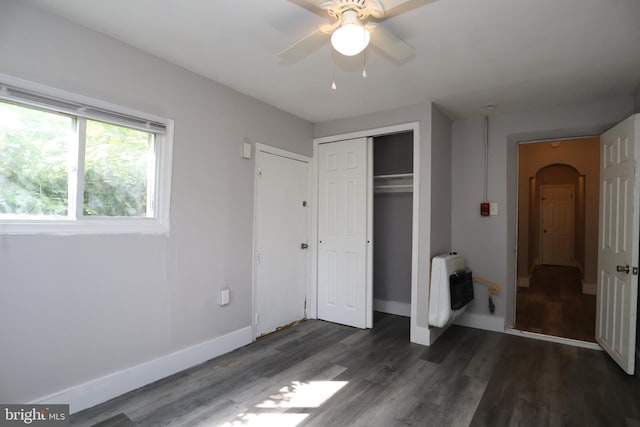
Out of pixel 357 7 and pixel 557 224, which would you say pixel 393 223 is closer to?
pixel 357 7

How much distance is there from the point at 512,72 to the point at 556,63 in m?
0.29

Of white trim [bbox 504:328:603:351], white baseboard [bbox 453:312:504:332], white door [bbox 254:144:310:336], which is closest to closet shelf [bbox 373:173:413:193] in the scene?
white door [bbox 254:144:310:336]

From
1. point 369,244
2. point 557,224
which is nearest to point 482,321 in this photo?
point 369,244

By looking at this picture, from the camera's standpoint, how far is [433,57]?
95.3 inches

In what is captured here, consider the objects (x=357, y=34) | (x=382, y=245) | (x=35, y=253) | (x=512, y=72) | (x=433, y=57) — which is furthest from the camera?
(x=382, y=245)

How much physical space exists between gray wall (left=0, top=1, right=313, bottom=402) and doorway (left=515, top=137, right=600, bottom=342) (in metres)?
3.47

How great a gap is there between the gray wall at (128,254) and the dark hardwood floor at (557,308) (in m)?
3.34

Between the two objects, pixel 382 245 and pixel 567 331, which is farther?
pixel 382 245

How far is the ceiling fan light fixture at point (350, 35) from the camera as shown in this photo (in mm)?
1570

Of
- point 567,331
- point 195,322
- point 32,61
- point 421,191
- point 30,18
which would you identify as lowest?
point 567,331

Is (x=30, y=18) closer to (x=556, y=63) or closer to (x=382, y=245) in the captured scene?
(x=556, y=63)

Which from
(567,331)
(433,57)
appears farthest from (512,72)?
(567,331)

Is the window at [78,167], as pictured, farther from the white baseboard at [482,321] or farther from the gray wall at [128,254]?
the white baseboard at [482,321]

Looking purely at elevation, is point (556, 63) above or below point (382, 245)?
above
